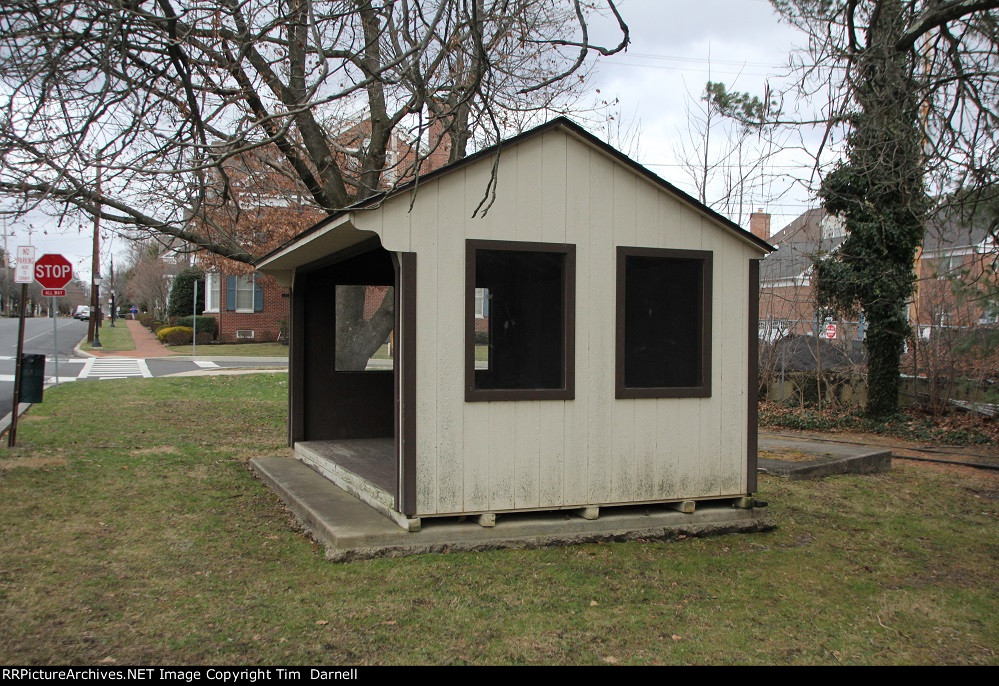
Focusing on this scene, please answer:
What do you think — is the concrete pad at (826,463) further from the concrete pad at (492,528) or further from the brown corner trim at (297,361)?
the brown corner trim at (297,361)

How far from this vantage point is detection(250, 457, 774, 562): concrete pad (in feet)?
21.1

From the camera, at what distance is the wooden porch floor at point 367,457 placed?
762 centimetres

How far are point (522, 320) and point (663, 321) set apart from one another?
1.24 m

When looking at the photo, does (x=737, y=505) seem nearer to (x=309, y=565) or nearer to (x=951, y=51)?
(x=309, y=565)

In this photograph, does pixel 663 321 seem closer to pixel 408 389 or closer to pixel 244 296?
pixel 408 389

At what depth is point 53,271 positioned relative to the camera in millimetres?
15562

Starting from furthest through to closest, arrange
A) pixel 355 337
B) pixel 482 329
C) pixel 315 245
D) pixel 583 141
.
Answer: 1. pixel 355 337
2. pixel 315 245
3. pixel 482 329
4. pixel 583 141

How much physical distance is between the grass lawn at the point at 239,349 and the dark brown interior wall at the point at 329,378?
2277cm

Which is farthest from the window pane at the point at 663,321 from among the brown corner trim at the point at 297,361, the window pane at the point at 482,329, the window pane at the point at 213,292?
the window pane at the point at 213,292

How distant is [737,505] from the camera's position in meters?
7.71

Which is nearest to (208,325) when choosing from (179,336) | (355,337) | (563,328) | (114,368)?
(179,336)

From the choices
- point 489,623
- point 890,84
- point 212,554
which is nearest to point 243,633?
point 489,623

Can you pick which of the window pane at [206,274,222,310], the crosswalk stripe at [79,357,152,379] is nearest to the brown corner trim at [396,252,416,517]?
the crosswalk stripe at [79,357,152,379]

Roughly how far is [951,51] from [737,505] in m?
4.41
